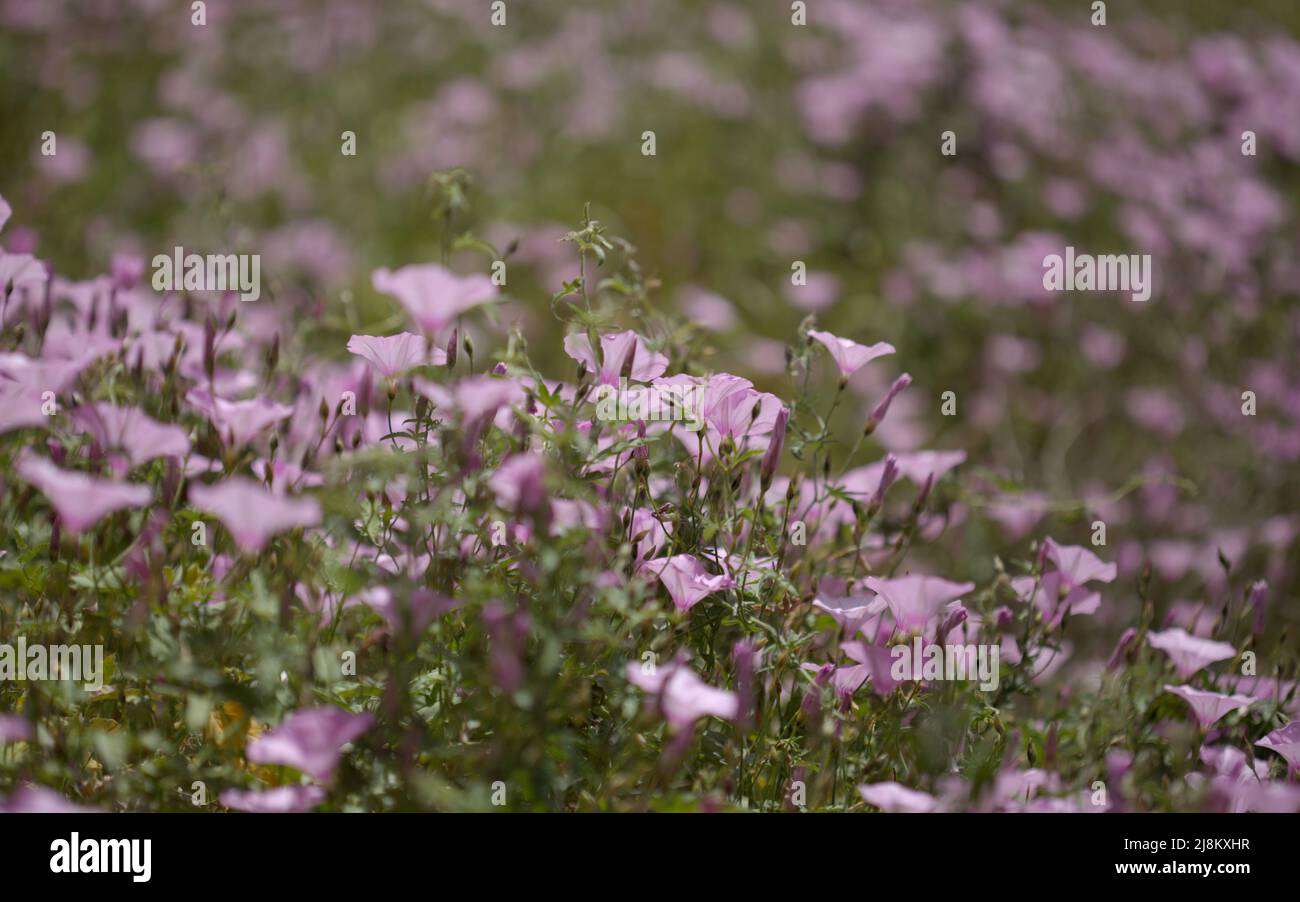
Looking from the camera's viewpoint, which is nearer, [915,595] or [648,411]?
[648,411]

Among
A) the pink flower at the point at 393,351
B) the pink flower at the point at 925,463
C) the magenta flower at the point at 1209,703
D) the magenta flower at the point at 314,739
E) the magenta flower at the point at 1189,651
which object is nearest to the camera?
the magenta flower at the point at 314,739

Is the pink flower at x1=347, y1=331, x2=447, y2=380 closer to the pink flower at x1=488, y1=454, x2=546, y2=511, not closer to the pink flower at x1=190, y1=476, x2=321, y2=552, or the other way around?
the pink flower at x1=488, y1=454, x2=546, y2=511

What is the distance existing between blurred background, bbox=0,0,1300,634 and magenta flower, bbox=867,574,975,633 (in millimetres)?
1584

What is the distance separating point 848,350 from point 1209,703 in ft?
2.70

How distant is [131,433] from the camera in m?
1.60

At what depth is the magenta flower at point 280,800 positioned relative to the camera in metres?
1.40

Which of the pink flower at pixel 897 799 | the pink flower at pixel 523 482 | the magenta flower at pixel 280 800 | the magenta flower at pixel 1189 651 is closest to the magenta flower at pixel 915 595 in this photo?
the pink flower at pixel 897 799

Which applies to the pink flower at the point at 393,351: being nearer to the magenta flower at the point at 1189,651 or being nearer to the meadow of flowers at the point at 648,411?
the meadow of flowers at the point at 648,411

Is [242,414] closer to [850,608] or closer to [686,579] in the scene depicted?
[686,579]

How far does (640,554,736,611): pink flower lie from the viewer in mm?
1624

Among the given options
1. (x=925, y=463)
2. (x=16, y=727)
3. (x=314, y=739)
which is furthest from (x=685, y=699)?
(x=925, y=463)

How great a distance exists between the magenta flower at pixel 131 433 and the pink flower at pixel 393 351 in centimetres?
29
